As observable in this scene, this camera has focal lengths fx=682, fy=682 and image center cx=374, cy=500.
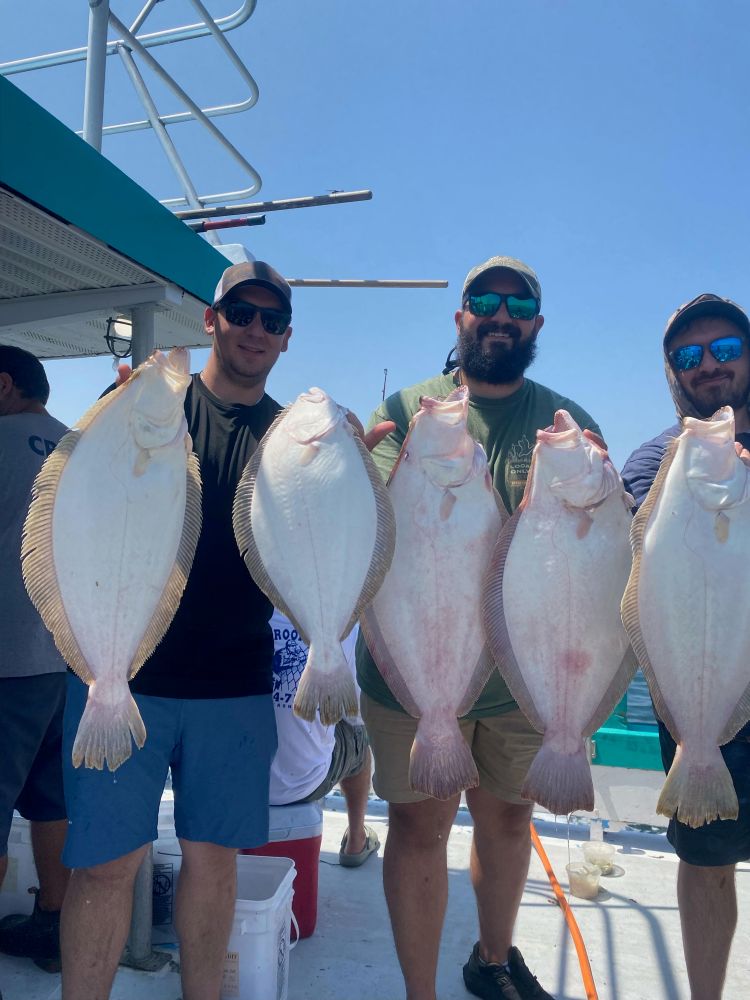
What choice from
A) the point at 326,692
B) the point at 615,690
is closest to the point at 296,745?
the point at 326,692

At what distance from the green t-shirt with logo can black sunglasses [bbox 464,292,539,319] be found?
0.28m

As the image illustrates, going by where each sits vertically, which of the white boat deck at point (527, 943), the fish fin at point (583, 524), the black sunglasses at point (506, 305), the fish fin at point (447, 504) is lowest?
the white boat deck at point (527, 943)

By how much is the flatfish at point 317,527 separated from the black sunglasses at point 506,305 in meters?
0.97

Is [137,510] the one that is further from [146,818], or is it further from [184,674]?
[146,818]

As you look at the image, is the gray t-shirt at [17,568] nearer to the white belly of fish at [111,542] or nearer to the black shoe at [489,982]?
the white belly of fish at [111,542]

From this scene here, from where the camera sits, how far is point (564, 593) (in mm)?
2074

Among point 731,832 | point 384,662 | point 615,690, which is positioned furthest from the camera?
point 731,832

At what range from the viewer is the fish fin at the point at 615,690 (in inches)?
81.1

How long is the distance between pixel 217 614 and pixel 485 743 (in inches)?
46.8

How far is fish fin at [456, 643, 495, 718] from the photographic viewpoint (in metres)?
2.16

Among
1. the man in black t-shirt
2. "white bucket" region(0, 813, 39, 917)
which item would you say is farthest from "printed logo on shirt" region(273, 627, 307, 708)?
"white bucket" region(0, 813, 39, 917)

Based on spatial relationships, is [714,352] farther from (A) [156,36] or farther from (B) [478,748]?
(A) [156,36]

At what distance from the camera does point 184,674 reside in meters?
2.37

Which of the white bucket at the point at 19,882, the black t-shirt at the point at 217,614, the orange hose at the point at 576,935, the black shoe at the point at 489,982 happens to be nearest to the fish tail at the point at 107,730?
the black t-shirt at the point at 217,614
